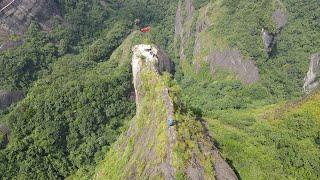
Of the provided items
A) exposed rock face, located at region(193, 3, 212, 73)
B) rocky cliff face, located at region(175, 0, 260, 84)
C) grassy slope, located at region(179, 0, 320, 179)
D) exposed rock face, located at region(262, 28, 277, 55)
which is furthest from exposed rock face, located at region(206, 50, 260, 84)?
exposed rock face, located at region(262, 28, 277, 55)

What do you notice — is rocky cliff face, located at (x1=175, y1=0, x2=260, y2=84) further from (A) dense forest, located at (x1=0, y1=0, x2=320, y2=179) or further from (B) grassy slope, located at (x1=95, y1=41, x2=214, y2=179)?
(B) grassy slope, located at (x1=95, y1=41, x2=214, y2=179)

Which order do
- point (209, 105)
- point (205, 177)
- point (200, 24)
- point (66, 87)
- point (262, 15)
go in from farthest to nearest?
point (200, 24)
point (262, 15)
point (209, 105)
point (66, 87)
point (205, 177)

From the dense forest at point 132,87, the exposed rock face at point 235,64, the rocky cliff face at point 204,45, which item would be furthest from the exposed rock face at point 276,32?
the exposed rock face at point 235,64

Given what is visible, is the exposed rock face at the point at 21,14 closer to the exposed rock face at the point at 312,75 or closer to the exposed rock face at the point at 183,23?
the exposed rock face at the point at 183,23

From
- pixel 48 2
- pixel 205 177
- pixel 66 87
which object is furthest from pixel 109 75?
pixel 205 177

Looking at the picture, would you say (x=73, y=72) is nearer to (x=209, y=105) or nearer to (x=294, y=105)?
(x=209, y=105)

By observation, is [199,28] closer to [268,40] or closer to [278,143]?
[268,40]
